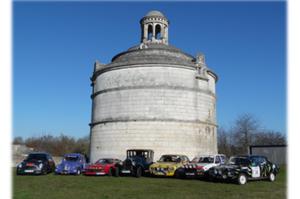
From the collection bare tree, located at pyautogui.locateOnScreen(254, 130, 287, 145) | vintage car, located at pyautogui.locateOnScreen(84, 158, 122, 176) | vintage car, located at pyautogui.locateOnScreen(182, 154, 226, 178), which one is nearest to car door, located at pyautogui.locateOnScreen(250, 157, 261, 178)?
vintage car, located at pyautogui.locateOnScreen(182, 154, 226, 178)

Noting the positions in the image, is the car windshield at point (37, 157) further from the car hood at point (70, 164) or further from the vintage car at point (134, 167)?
the vintage car at point (134, 167)

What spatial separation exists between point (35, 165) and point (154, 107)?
10.9 meters

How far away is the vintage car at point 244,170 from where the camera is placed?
15.0 metres

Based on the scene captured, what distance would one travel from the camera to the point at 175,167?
60.0 feet

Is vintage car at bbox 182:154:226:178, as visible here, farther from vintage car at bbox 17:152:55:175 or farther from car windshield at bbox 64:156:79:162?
vintage car at bbox 17:152:55:175

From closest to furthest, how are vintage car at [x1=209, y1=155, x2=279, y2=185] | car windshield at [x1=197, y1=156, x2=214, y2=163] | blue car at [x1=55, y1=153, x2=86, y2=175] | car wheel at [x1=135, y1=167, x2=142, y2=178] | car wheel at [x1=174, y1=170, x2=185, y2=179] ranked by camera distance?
vintage car at [x1=209, y1=155, x2=279, y2=185], car wheel at [x1=174, y1=170, x2=185, y2=179], car windshield at [x1=197, y1=156, x2=214, y2=163], car wheel at [x1=135, y1=167, x2=142, y2=178], blue car at [x1=55, y1=153, x2=86, y2=175]

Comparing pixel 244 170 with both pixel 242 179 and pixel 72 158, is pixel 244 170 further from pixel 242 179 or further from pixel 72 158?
pixel 72 158

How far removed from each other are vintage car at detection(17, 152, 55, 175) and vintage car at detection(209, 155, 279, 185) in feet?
33.9

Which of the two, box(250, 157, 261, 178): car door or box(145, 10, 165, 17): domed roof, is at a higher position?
box(145, 10, 165, 17): domed roof

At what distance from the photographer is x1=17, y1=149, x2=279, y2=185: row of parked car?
51.0 feet

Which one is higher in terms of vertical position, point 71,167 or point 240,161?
point 240,161

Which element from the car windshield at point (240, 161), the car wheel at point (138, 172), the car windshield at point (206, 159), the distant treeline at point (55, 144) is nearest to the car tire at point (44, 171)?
the car wheel at point (138, 172)

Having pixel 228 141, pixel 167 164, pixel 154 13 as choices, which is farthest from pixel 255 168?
pixel 228 141
